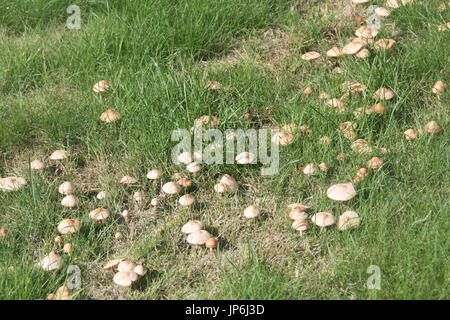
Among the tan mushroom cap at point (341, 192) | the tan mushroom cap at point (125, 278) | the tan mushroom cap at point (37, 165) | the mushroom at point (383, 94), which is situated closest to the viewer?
the tan mushroom cap at point (125, 278)

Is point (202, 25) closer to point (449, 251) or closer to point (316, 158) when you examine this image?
point (316, 158)

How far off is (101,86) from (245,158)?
4.26ft

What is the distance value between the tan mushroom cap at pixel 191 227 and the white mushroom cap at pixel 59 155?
1.08 meters

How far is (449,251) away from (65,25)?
3804mm

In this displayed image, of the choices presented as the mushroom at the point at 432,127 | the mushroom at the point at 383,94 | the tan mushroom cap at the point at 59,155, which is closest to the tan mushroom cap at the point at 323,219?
the mushroom at the point at 432,127

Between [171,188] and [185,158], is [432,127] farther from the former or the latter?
[171,188]

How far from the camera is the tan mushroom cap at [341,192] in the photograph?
3396 millimetres

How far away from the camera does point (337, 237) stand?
3344 millimetres

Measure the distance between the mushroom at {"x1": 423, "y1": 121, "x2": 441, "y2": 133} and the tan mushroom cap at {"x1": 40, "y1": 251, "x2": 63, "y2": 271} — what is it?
2.49m

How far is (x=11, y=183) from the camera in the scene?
12.3 ft

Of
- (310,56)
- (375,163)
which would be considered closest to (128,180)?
(375,163)

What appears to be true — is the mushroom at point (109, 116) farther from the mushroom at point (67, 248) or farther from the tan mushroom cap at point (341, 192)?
the tan mushroom cap at point (341, 192)

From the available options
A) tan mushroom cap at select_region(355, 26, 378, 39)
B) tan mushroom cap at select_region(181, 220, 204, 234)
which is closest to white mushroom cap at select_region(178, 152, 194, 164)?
tan mushroom cap at select_region(181, 220, 204, 234)
